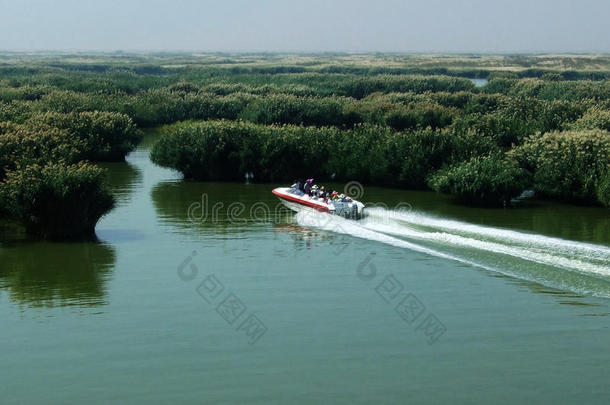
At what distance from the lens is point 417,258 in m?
29.7

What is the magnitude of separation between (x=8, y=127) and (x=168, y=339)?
27821mm

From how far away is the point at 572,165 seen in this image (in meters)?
42.2

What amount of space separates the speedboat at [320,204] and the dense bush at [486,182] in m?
6.64

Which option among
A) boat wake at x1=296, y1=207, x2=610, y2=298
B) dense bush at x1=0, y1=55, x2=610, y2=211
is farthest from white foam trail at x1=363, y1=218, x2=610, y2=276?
dense bush at x1=0, y1=55, x2=610, y2=211

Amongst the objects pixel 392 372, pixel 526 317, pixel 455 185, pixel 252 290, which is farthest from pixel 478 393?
pixel 455 185

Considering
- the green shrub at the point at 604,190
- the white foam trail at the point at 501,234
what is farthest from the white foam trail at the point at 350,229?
the green shrub at the point at 604,190

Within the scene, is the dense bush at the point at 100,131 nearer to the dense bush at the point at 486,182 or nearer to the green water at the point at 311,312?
the green water at the point at 311,312

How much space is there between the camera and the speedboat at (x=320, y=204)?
116 ft

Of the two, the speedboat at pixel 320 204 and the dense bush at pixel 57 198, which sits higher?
the dense bush at pixel 57 198

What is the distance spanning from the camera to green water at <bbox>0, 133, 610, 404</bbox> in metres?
19.2

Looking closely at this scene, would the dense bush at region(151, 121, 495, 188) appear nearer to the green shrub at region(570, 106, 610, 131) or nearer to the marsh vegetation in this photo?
the marsh vegetation

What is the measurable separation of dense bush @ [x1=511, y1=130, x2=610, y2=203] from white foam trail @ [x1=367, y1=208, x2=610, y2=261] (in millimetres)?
9127

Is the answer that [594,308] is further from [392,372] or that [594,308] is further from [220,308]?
[220,308]

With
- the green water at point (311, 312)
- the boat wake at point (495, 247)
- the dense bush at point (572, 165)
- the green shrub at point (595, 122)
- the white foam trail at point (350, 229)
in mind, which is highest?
the green shrub at point (595, 122)
